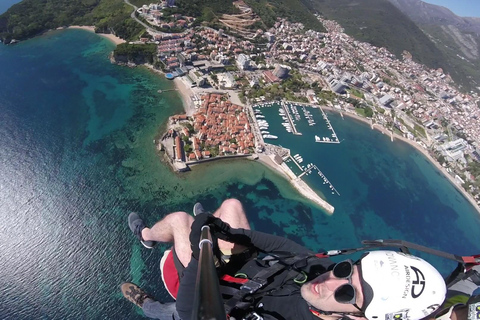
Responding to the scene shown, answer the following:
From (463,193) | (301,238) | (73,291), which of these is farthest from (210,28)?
(463,193)

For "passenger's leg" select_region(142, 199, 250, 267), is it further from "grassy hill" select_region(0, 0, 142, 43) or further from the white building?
"grassy hill" select_region(0, 0, 142, 43)

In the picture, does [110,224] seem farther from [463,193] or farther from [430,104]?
[430,104]

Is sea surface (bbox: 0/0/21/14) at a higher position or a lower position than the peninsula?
higher

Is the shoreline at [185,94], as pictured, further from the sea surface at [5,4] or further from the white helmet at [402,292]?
the sea surface at [5,4]

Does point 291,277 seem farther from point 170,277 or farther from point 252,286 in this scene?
point 170,277

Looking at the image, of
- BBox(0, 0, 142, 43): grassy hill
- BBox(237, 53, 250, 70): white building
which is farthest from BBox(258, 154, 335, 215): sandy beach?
BBox(0, 0, 142, 43): grassy hill

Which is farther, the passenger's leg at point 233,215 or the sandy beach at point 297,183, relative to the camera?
the sandy beach at point 297,183

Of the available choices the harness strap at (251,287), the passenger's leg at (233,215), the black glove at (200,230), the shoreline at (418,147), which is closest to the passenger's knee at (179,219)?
the passenger's leg at (233,215)
